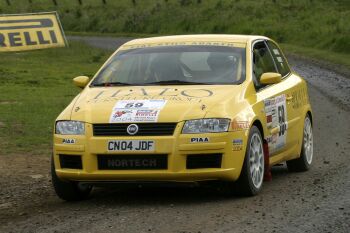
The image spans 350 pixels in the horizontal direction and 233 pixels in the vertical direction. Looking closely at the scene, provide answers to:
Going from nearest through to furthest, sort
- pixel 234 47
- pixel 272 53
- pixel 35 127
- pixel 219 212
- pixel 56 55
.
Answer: pixel 219 212 → pixel 234 47 → pixel 272 53 → pixel 35 127 → pixel 56 55

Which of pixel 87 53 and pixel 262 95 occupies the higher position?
pixel 262 95

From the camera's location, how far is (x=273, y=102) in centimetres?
936

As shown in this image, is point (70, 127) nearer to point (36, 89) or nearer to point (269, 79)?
point (269, 79)

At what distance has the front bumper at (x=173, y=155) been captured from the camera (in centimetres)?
790

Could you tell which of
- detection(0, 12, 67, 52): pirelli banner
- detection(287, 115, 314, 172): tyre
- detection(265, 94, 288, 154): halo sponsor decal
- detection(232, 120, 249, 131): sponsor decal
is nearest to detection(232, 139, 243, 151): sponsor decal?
detection(232, 120, 249, 131): sponsor decal

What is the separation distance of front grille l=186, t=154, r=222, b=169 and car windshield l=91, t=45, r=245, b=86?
1131mm

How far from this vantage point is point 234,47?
952cm

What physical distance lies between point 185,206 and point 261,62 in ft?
7.66

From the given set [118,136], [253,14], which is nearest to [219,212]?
[118,136]

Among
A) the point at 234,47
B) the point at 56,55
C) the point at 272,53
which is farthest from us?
the point at 56,55

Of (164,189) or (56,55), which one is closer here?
(164,189)

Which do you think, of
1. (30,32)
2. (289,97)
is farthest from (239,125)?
(30,32)

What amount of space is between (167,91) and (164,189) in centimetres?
108

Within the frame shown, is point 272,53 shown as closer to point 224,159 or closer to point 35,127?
point 224,159
